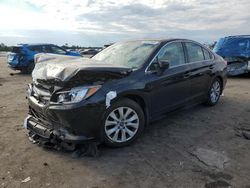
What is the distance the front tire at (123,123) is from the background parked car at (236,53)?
850 cm

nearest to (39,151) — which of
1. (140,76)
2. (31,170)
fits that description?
(31,170)

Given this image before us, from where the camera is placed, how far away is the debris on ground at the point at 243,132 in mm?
5470

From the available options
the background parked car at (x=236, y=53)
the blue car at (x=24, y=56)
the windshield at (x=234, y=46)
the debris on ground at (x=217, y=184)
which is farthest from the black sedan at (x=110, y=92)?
the blue car at (x=24, y=56)

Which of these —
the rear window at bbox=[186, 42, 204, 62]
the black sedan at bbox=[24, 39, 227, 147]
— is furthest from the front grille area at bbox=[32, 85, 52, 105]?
the rear window at bbox=[186, 42, 204, 62]

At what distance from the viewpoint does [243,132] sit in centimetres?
566

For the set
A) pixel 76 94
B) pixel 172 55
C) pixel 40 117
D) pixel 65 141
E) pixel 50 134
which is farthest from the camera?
pixel 172 55

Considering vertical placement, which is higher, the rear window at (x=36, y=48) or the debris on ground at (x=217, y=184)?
the rear window at (x=36, y=48)

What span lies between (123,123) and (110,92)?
0.57 metres

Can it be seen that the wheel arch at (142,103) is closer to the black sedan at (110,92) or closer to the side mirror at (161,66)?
the black sedan at (110,92)

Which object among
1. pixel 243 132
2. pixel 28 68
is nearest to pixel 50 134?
pixel 243 132

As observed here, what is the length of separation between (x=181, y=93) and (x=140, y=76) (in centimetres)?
127

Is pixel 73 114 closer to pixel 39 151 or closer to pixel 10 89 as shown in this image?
pixel 39 151

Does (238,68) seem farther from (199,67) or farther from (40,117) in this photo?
(40,117)

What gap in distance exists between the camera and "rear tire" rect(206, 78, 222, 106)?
23.9 feet
